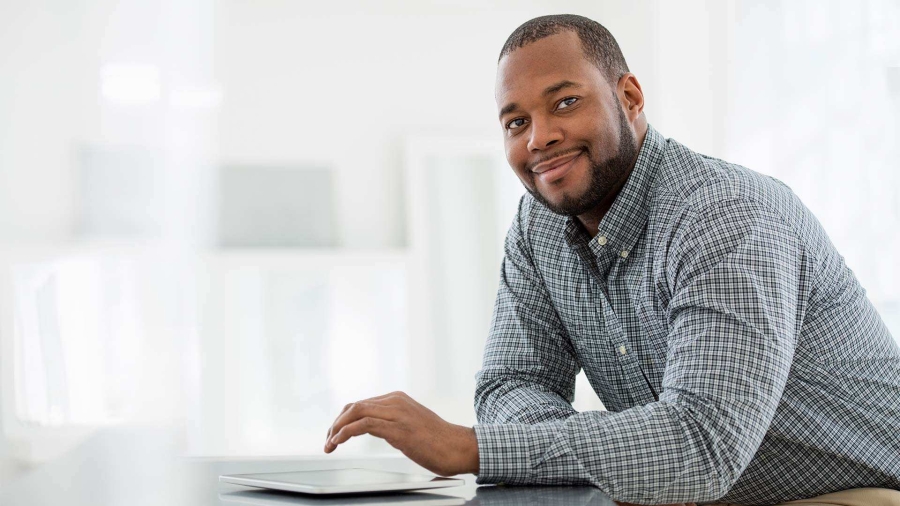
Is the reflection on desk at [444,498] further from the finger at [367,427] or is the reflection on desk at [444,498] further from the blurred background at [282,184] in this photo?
the blurred background at [282,184]

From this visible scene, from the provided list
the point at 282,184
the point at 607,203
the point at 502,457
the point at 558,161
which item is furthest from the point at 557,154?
A: the point at 282,184

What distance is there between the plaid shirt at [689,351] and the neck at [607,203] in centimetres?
3

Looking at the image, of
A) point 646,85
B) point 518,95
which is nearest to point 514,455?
point 518,95

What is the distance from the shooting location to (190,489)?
1.11 m

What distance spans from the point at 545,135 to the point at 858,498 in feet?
2.43

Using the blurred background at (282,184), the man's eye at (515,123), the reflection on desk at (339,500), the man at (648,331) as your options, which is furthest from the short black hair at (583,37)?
the blurred background at (282,184)

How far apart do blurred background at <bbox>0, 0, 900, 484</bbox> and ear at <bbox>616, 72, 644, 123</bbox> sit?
89.1 inches

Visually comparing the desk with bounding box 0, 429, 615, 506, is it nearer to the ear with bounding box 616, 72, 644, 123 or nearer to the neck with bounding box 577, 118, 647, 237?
the neck with bounding box 577, 118, 647, 237

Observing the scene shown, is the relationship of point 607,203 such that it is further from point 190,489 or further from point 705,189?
point 190,489

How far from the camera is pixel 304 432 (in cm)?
449

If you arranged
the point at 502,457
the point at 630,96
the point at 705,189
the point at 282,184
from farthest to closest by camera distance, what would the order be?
the point at 282,184, the point at 630,96, the point at 705,189, the point at 502,457

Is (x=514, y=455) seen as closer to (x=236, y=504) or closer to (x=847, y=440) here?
(x=236, y=504)

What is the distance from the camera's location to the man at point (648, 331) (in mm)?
1094

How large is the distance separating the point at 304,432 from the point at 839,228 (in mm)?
2703
